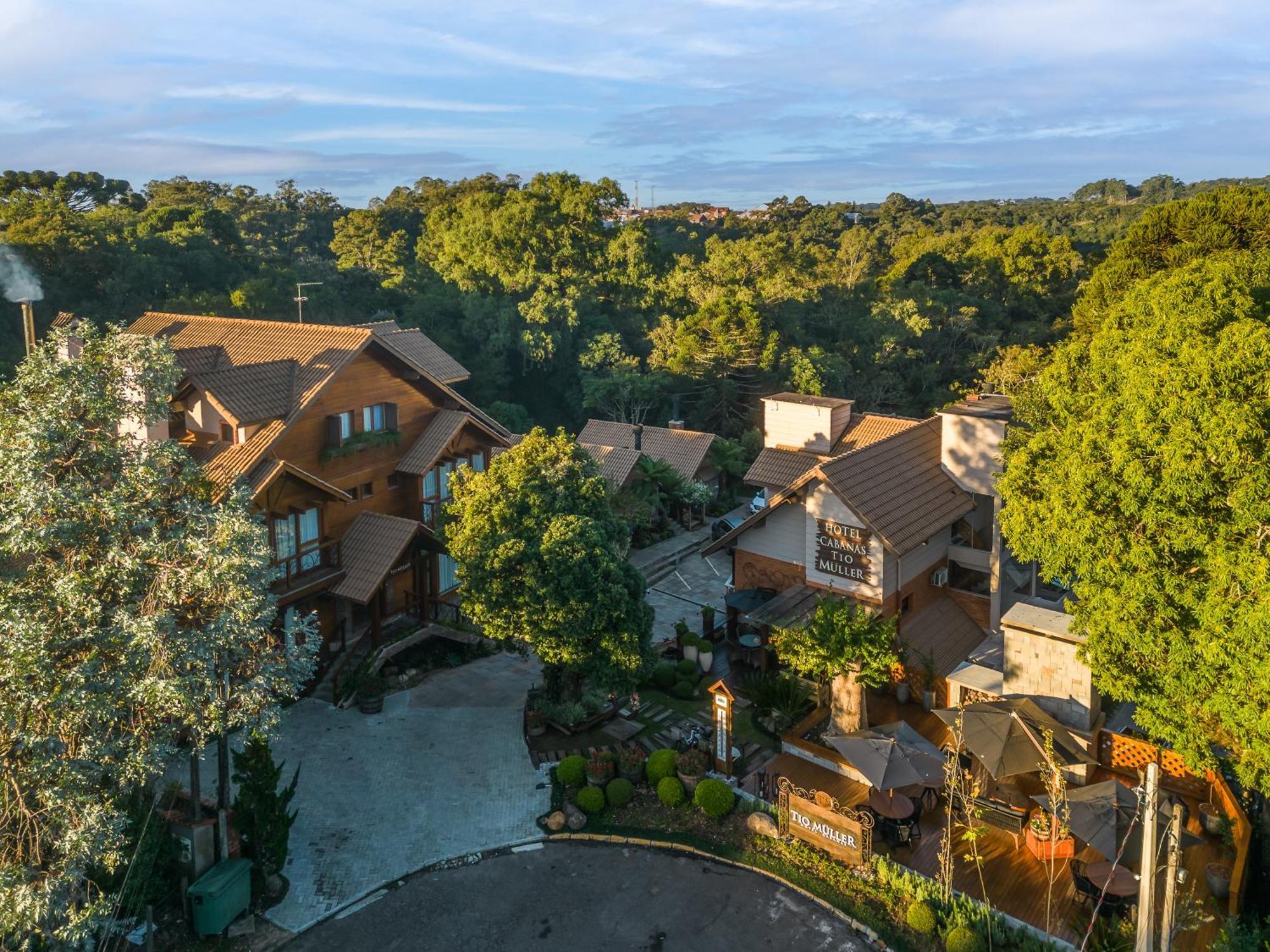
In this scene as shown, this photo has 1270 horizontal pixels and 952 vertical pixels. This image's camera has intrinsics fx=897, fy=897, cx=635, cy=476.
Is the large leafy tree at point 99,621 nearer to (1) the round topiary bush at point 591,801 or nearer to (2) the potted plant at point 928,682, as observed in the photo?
(1) the round topiary bush at point 591,801

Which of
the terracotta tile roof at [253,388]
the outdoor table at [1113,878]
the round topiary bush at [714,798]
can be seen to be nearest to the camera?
the outdoor table at [1113,878]

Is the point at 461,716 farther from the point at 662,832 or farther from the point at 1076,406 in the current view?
the point at 1076,406

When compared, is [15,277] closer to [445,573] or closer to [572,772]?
[445,573]

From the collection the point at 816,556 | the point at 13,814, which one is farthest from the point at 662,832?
the point at 13,814

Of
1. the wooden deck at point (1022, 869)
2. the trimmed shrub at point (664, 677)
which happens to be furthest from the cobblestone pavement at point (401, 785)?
the wooden deck at point (1022, 869)

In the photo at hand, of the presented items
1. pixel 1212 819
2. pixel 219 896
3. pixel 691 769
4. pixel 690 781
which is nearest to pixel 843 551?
pixel 691 769

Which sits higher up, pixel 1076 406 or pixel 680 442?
pixel 1076 406
